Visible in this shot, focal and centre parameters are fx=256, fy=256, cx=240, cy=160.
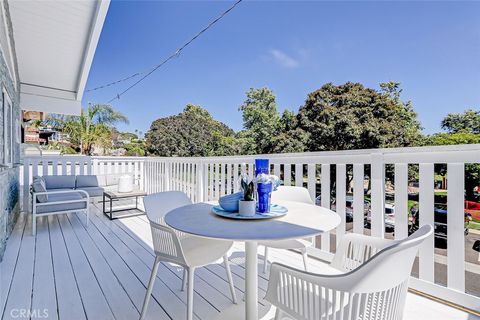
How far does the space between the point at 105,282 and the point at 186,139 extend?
1846 centimetres

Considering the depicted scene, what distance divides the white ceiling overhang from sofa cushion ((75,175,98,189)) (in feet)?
6.69

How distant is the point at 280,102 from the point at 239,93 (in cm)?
389

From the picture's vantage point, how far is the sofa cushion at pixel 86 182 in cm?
503

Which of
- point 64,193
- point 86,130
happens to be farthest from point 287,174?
point 86,130

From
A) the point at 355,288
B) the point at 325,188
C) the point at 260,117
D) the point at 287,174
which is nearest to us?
the point at 355,288

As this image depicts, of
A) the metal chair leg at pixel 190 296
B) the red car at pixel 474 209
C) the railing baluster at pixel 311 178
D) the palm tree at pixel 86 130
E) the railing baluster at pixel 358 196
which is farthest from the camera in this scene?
the palm tree at pixel 86 130

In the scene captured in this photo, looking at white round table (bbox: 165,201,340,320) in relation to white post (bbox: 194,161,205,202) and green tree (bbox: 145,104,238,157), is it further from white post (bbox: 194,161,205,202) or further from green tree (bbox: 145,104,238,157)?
green tree (bbox: 145,104,238,157)

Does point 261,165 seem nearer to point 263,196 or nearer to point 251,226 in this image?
point 263,196

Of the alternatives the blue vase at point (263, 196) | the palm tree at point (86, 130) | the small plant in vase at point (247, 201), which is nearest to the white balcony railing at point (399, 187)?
the blue vase at point (263, 196)

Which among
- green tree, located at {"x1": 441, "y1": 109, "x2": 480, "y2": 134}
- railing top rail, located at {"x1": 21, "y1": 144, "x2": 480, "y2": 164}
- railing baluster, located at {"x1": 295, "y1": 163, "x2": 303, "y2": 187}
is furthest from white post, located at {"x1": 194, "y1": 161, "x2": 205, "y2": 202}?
green tree, located at {"x1": 441, "y1": 109, "x2": 480, "y2": 134}

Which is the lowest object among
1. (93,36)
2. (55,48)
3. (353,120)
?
(93,36)

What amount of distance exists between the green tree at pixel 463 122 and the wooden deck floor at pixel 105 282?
2063cm

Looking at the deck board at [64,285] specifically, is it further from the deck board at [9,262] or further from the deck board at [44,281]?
the deck board at [9,262]

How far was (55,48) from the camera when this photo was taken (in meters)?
4.15
